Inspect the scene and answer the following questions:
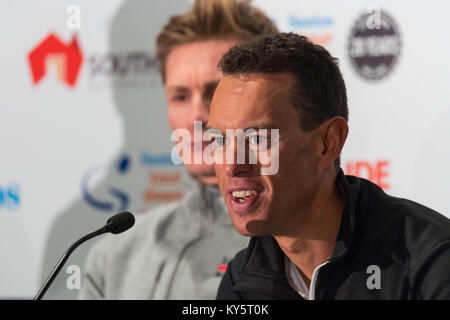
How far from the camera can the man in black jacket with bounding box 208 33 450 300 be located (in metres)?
1.42

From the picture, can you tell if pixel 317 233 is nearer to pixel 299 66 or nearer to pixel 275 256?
pixel 275 256

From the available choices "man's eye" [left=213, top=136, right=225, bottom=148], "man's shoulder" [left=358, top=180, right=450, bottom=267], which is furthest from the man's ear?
"man's eye" [left=213, top=136, right=225, bottom=148]

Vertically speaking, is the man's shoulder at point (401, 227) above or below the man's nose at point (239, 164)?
below

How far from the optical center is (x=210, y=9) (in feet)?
7.10

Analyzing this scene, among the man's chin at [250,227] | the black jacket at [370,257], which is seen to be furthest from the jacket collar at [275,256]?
the man's chin at [250,227]

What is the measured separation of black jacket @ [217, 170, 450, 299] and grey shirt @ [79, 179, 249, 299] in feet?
1.90

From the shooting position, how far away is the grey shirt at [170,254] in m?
2.15

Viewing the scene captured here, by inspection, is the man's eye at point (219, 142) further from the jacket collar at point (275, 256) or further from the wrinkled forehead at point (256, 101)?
the jacket collar at point (275, 256)

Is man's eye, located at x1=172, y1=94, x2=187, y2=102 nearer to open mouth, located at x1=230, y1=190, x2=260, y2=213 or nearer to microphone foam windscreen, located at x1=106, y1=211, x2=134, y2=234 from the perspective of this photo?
open mouth, located at x1=230, y1=190, x2=260, y2=213

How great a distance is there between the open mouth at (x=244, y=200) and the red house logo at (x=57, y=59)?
3.49 ft

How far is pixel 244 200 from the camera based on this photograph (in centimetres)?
148
